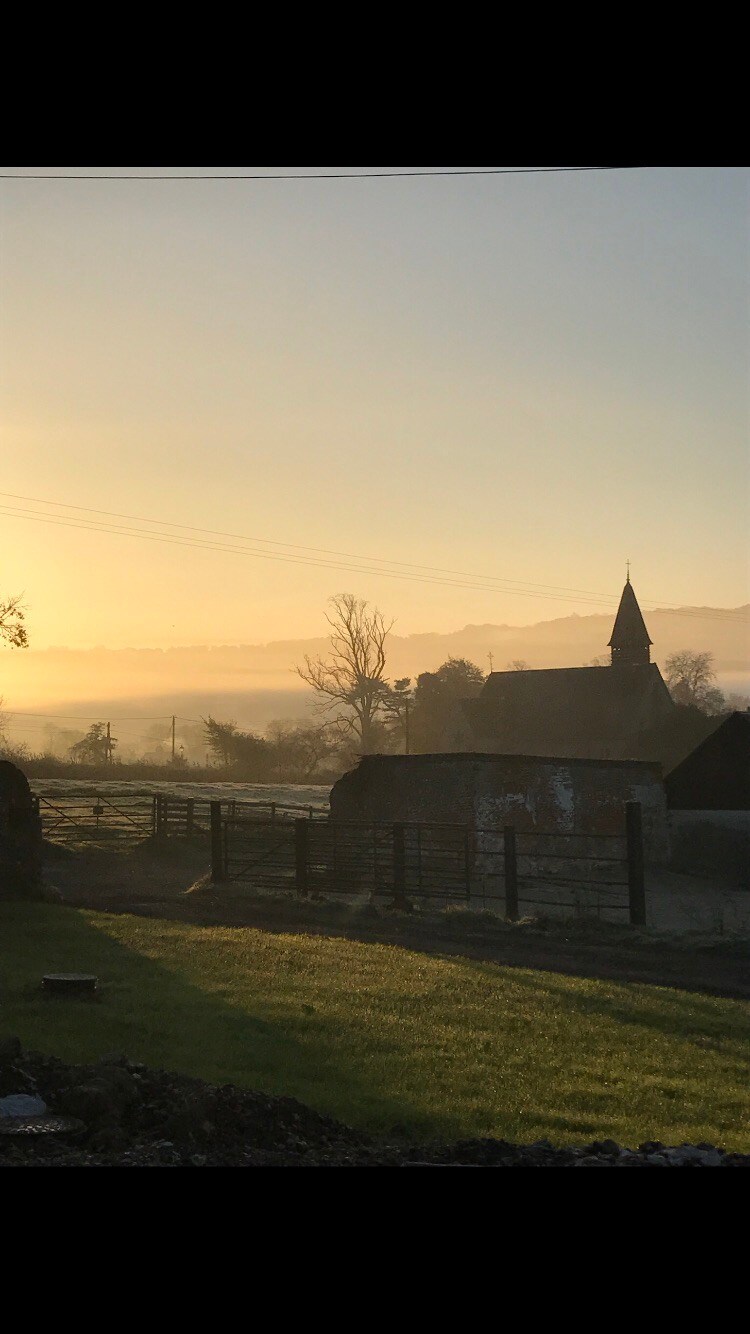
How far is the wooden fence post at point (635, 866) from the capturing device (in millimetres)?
16828

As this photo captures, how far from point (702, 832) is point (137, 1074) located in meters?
23.2

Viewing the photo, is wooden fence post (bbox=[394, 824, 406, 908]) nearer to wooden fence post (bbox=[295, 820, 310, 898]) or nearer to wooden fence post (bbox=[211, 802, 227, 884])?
wooden fence post (bbox=[295, 820, 310, 898])

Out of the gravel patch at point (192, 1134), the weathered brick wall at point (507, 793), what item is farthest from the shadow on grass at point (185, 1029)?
the weathered brick wall at point (507, 793)

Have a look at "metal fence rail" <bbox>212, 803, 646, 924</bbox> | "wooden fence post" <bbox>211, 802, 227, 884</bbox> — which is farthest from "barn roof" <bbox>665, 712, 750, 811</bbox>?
"wooden fence post" <bbox>211, 802, 227, 884</bbox>

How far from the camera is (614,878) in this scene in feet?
83.8

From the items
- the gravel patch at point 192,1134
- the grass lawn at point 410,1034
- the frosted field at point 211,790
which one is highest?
the frosted field at point 211,790

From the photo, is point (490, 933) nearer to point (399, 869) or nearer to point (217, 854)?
point (399, 869)

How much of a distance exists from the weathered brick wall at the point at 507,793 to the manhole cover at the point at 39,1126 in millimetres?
19313

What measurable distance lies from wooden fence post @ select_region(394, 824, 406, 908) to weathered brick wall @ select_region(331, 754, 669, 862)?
5.64m

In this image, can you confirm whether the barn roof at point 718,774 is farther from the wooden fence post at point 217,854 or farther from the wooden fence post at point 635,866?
the wooden fence post at point 217,854

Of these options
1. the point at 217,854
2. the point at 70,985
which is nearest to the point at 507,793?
the point at 217,854

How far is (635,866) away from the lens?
55.6 feet

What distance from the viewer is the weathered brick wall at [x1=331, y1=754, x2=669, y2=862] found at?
25422 millimetres
